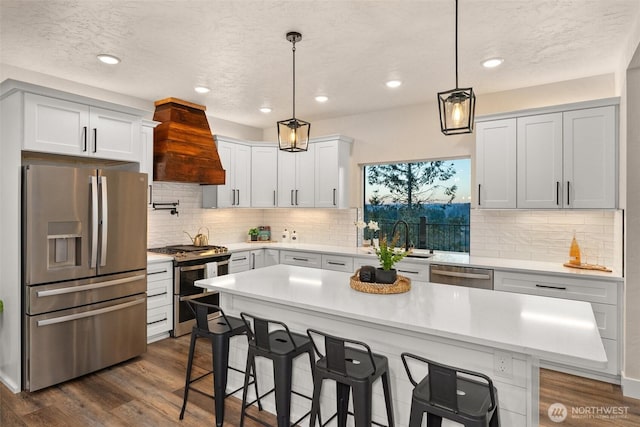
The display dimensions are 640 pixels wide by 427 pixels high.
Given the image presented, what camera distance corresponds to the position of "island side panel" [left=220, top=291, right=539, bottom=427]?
5.80ft

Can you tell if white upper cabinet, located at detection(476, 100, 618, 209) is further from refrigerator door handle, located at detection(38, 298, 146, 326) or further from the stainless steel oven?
refrigerator door handle, located at detection(38, 298, 146, 326)

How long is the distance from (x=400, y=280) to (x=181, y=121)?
339cm

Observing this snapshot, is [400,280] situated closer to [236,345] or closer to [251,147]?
[236,345]

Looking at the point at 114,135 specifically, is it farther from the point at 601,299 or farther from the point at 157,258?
the point at 601,299

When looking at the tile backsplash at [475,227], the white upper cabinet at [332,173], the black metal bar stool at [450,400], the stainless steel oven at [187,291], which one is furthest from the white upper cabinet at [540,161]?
the stainless steel oven at [187,291]

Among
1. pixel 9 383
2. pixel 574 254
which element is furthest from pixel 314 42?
pixel 9 383

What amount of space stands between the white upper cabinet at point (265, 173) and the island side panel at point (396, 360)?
2.92 metres

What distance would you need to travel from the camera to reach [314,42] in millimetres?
2959

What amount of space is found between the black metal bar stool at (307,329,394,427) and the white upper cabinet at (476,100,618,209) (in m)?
2.64

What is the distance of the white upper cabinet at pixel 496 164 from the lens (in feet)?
12.6

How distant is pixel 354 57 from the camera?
10.7ft

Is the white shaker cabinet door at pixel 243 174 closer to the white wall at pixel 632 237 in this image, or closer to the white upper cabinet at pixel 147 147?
the white upper cabinet at pixel 147 147

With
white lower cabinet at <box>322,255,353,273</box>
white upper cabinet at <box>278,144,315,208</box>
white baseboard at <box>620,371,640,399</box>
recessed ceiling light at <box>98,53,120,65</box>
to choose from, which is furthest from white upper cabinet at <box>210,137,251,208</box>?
white baseboard at <box>620,371,640,399</box>

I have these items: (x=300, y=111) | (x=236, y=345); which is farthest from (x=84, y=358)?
(x=300, y=111)
